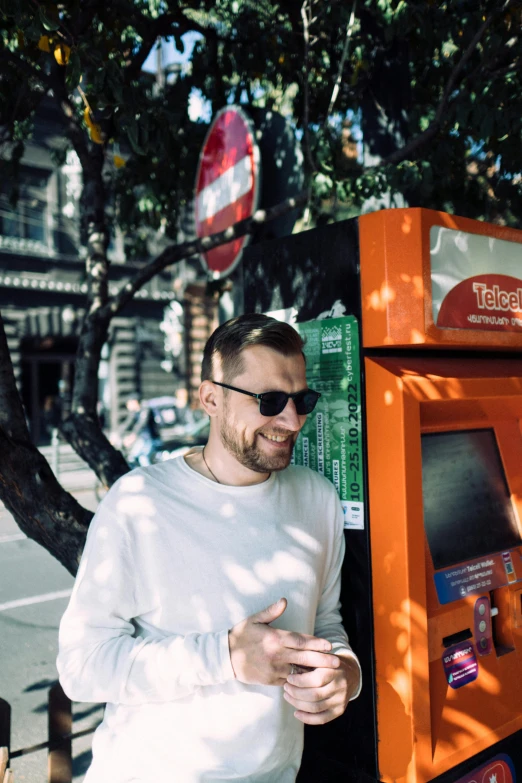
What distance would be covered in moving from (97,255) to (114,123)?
2.25ft

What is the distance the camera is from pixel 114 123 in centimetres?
321

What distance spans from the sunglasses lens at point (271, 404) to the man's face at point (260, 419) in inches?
0.7

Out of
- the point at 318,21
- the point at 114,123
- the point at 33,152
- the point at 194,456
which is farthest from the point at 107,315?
the point at 33,152

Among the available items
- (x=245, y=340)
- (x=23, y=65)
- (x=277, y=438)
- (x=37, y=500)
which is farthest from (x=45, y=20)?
(x=277, y=438)

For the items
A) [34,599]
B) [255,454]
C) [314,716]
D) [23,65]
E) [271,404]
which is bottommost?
[34,599]

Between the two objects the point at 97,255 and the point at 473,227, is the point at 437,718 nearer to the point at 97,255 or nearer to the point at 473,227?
the point at 473,227

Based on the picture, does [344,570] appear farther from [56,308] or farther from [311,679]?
[56,308]

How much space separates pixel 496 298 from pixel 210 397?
2.86 ft

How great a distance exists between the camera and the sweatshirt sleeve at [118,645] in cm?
139

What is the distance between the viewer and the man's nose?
1.60 m

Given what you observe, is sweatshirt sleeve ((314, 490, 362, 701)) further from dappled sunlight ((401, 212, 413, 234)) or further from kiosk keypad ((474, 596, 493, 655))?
dappled sunlight ((401, 212, 413, 234))

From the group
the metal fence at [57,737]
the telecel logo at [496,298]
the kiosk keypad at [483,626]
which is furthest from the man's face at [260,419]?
the metal fence at [57,737]

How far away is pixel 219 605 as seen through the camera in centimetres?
150

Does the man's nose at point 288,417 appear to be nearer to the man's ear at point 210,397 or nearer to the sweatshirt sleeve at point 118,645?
the man's ear at point 210,397
